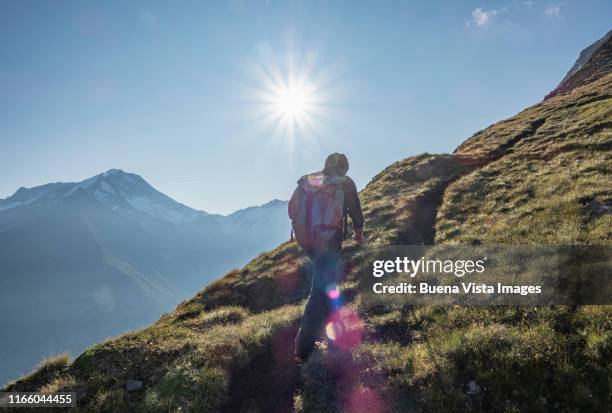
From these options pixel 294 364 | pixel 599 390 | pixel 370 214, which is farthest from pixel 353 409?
pixel 370 214

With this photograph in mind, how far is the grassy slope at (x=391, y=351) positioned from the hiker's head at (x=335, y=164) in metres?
3.74

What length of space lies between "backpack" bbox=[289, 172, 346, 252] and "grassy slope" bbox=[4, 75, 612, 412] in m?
2.43

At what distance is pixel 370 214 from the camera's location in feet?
66.5

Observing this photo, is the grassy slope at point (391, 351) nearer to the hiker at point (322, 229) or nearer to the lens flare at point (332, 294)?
the hiker at point (322, 229)

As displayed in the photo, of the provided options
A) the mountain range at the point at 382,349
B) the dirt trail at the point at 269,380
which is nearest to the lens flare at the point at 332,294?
the mountain range at the point at 382,349

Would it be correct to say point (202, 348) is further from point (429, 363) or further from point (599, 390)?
point (599, 390)

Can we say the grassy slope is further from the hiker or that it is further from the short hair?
the short hair

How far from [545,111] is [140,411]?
44.5 meters

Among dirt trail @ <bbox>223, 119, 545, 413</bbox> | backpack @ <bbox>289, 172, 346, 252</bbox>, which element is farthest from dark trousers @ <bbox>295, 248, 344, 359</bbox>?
dirt trail @ <bbox>223, 119, 545, 413</bbox>

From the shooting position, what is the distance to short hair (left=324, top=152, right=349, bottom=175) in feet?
26.3

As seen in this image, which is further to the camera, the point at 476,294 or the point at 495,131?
the point at 495,131

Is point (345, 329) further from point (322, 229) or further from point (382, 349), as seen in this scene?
point (322, 229)

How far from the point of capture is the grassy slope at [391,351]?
5305mm

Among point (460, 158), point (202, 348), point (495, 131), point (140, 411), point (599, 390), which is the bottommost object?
point (140, 411)
